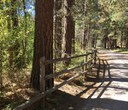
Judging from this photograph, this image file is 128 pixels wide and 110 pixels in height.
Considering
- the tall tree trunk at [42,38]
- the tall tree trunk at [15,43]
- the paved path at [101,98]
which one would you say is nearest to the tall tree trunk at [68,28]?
the paved path at [101,98]

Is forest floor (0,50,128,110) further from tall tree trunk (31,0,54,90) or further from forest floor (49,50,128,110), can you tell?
tall tree trunk (31,0,54,90)

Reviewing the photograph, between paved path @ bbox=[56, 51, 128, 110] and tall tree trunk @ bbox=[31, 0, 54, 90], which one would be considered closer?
paved path @ bbox=[56, 51, 128, 110]

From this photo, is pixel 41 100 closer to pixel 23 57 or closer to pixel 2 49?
pixel 2 49

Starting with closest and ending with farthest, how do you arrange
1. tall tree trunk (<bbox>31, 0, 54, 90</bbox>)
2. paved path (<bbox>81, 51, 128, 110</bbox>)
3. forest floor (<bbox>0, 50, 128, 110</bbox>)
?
forest floor (<bbox>0, 50, 128, 110</bbox>) < paved path (<bbox>81, 51, 128, 110</bbox>) < tall tree trunk (<bbox>31, 0, 54, 90</bbox>)

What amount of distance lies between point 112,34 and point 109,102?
164 feet

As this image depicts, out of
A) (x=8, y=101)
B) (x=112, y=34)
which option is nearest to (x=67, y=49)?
(x=8, y=101)

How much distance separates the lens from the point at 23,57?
33.0 ft

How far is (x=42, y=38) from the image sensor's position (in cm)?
769

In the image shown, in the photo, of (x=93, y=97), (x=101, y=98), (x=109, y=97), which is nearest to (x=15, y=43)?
(x=93, y=97)

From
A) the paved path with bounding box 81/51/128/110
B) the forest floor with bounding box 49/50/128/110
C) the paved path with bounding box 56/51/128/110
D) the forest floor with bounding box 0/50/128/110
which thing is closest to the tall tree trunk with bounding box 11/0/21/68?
the forest floor with bounding box 0/50/128/110

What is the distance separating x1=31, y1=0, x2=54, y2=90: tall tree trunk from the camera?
7.65 metres

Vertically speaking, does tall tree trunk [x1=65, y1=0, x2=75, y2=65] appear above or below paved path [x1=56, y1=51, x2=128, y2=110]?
above

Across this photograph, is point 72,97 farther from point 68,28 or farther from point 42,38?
point 68,28

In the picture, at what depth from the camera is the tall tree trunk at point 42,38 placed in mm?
7652
